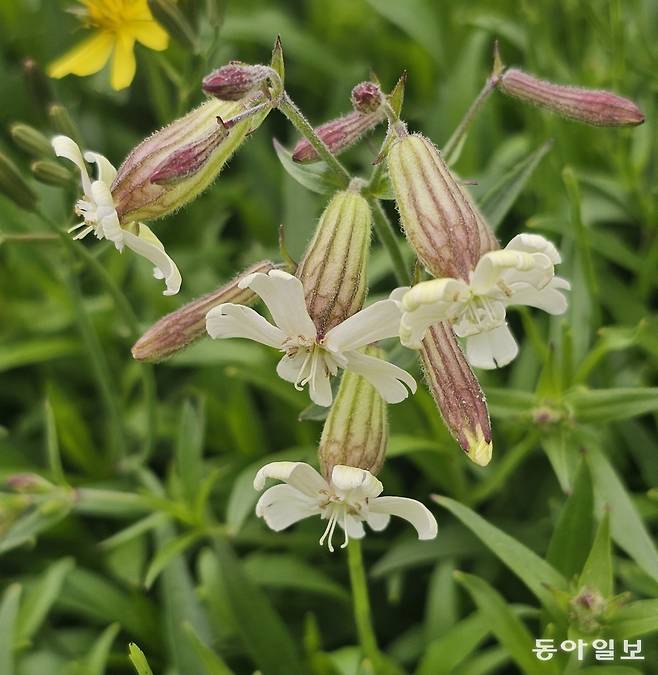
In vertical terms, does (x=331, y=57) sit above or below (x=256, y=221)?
above

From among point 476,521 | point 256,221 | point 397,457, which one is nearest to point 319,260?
point 476,521

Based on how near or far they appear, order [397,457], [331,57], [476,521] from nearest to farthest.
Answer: [476,521]
[397,457]
[331,57]

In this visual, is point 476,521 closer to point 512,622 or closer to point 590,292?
point 512,622

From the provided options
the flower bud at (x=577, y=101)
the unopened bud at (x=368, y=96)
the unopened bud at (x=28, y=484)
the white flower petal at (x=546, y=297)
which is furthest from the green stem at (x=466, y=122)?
the unopened bud at (x=28, y=484)

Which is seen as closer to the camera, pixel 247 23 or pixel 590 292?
pixel 590 292

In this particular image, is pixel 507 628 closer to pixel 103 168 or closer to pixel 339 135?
pixel 339 135

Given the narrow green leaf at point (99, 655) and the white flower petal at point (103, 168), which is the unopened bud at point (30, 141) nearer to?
the white flower petal at point (103, 168)

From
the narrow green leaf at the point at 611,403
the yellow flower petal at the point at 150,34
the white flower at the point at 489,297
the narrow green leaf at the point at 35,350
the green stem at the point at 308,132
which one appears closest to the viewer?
the white flower at the point at 489,297
